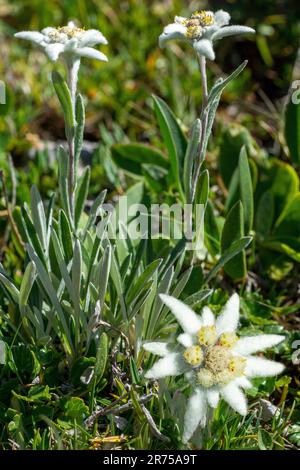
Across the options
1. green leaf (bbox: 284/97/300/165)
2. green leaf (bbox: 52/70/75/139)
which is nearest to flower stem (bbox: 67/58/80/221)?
green leaf (bbox: 52/70/75/139)

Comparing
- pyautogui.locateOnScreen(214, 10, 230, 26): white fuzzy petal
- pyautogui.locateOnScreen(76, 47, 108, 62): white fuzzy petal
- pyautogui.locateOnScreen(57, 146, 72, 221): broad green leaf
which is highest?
pyautogui.locateOnScreen(214, 10, 230, 26): white fuzzy petal

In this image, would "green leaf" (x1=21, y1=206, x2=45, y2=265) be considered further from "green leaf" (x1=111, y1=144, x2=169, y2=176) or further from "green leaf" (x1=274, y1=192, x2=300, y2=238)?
"green leaf" (x1=274, y1=192, x2=300, y2=238)

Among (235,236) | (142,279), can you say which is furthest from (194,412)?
(235,236)

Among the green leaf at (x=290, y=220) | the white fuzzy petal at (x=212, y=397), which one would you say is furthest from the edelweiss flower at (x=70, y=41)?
the green leaf at (x=290, y=220)

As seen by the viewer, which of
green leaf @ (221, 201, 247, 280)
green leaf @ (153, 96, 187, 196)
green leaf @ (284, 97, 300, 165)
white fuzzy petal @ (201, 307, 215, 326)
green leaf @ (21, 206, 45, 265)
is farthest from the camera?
green leaf @ (284, 97, 300, 165)

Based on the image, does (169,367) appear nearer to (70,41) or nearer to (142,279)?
(142,279)
